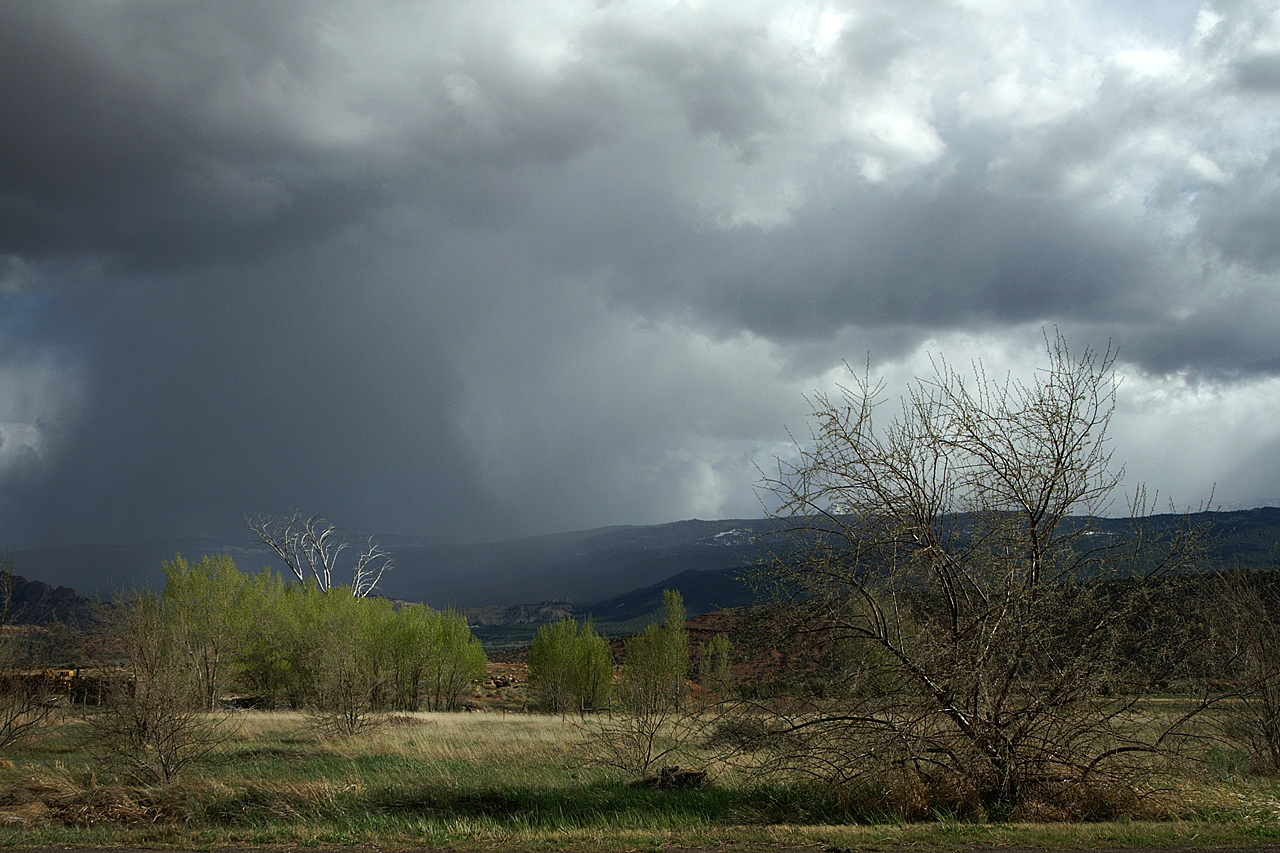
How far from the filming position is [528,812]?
45.1 ft

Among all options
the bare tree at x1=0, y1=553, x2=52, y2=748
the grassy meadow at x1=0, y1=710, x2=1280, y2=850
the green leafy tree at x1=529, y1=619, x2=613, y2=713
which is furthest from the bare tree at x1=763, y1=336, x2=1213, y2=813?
the green leafy tree at x1=529, y1=619, x2=613, y2=713

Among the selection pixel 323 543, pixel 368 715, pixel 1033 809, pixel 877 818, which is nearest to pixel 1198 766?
pixel 1033 809

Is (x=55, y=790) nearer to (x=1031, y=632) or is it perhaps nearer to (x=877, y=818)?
(x=877, y=818)

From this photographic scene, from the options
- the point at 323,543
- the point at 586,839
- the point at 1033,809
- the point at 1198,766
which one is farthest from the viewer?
the point at 323,543

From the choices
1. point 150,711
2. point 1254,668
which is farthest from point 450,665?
point 1254,668

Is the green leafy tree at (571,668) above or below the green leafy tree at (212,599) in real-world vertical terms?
below

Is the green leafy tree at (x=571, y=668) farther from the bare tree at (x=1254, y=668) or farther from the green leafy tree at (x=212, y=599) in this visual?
the bare tree at (x=1254, y=668)

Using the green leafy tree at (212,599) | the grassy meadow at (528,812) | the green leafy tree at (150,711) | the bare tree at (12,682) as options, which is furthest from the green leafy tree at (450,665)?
the green leafy tree at (150,711)

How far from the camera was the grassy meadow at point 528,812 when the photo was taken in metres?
10.1

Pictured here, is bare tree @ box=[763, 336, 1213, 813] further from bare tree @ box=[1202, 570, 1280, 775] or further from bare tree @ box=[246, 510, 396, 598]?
bare tree @ box=[246, 510, 396, 598]

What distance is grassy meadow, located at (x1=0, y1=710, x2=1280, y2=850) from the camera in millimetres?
10086

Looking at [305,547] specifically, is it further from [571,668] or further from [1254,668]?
[1254,668]

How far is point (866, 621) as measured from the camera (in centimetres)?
1294

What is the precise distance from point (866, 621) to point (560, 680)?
43.2m
